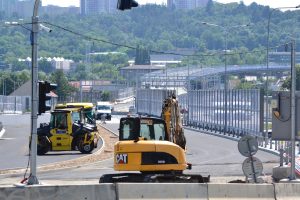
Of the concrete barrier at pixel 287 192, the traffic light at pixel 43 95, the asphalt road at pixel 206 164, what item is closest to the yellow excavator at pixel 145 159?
the traffic light at pixel 43 95

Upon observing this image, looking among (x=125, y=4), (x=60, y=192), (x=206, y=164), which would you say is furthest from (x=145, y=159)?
(x=206, y=164)

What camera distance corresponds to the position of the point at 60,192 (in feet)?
74.0

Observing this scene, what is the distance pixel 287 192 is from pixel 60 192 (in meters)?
5.31

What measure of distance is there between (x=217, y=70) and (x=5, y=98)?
113 ft

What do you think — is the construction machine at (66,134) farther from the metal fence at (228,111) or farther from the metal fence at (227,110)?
the metal fence at (227,110)

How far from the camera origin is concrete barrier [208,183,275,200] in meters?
23.6

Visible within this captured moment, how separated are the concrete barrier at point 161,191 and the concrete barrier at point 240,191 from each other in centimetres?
22

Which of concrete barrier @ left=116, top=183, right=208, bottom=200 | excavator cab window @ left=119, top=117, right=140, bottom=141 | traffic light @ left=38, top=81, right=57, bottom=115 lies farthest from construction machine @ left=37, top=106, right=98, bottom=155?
concrete barrier @ left=116, top=183, right=208, bottom=200

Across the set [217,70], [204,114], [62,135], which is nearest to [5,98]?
[217,70]

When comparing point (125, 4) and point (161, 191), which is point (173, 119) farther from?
point (161, 191)

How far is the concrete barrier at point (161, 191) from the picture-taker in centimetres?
2288

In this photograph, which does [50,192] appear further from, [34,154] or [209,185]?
[34,154]

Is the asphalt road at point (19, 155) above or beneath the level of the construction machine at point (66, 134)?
beneath

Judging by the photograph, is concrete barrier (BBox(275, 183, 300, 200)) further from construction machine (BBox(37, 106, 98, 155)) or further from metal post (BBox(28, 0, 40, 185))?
construction machine (BBox(37, 106, 98, 155))
